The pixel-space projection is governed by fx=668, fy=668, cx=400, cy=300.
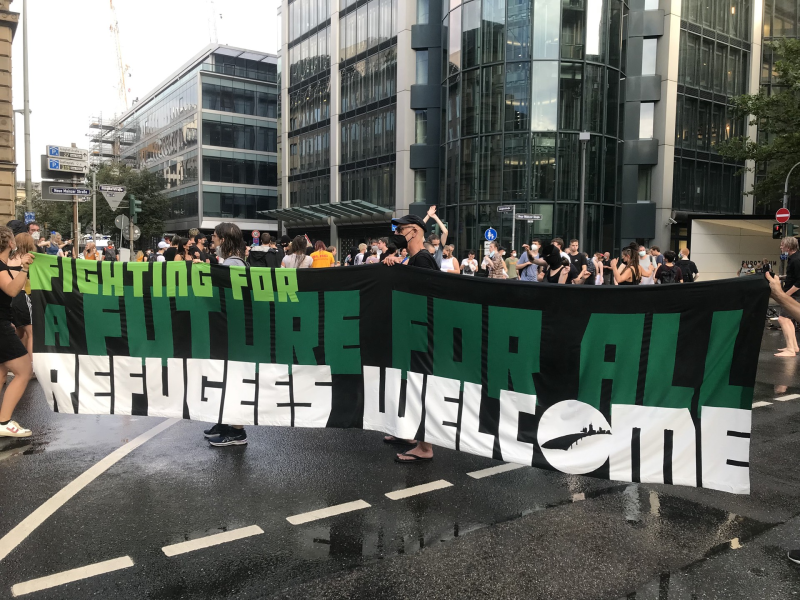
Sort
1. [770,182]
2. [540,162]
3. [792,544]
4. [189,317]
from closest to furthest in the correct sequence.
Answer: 1. [792,544]
2. [189,317]
3. [770,182]
4. [540,162]

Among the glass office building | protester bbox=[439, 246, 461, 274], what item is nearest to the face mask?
protester bbox=[439, 246, 461, 274]

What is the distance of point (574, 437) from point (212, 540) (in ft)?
7.58

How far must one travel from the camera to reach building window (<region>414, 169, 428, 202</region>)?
3978cm

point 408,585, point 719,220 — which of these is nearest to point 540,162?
point 719,220

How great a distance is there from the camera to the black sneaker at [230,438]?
18.7 ft

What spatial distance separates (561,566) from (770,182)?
106 ft

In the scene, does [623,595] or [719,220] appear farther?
[719,220]

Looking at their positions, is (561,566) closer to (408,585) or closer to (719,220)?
(408,585)

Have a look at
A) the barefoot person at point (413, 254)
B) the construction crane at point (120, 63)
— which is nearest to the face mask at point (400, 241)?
the barefoot person at point (413, 254)

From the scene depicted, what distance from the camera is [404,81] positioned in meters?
39.0

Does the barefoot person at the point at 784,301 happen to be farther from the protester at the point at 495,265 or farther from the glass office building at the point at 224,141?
the glass office building at the point at 224,141

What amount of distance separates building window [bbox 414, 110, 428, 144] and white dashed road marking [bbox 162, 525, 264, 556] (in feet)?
121

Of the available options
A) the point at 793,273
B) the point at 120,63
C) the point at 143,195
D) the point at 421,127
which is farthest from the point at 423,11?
the point at 120,63

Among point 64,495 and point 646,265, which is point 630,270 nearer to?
point 646,265
